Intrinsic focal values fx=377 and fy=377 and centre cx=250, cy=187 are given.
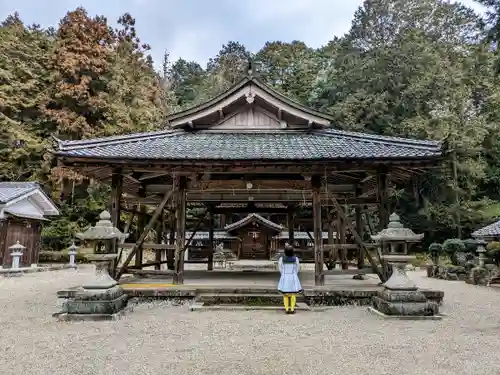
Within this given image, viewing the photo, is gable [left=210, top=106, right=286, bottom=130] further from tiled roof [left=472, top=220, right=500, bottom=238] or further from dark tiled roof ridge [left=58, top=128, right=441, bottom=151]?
tiled roof [left=472, top=220, right=500, bottom=238]

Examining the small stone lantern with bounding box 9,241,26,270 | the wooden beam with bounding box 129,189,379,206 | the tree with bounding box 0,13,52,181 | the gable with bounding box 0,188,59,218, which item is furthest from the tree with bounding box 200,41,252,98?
the wooden beam with bounding box 129,189,379,206

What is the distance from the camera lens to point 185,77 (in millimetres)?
58219

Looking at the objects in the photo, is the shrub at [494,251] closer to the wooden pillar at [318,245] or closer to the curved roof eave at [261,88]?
the curved roof eave at [261,88]

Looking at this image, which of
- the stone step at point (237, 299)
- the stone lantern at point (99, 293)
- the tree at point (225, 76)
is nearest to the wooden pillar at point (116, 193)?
the stone lantern at point (99, 293)

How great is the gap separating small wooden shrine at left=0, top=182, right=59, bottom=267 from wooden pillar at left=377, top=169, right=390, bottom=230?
62.5 ft

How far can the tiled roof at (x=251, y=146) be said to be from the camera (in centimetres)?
909

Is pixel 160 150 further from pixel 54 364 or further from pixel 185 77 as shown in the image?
pixel 185 77

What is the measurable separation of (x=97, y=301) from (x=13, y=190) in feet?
58.5

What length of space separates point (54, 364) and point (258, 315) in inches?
164

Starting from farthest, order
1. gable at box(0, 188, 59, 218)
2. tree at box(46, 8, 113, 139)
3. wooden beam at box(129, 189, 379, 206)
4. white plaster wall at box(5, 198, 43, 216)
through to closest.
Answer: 1. tree at box(46, 8, 113, 139)
2. white plaster wall at box(5, 198, 43, 216)
3. gable at box(0, 188, 59, 218)
4. wooden beam at box(129, 189, 379, 206)

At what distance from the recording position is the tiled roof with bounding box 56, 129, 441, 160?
9086mm

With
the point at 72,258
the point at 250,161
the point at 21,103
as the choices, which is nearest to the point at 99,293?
the point at 250,161

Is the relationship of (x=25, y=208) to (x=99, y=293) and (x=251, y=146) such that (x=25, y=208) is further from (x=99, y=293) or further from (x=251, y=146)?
(x=251, y=146)

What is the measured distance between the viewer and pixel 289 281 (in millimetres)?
8117
